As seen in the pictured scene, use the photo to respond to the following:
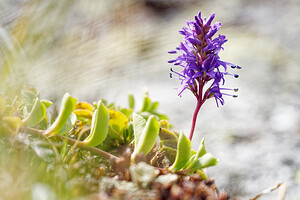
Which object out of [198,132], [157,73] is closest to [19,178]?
[198,132]

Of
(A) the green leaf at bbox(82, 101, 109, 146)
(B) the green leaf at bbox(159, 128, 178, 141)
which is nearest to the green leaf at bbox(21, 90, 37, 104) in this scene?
(A) the green leaf at bbox(82, 101, 109, 146)

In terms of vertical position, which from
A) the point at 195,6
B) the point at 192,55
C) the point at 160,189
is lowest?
the point at 160,189

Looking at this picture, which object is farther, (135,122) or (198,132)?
(198,132)

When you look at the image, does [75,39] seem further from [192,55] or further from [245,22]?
[245,22]

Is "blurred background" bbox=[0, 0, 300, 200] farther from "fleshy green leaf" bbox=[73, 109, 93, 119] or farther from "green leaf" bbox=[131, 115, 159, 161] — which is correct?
"green leaf" bbox=[131, 115, 159, 161]

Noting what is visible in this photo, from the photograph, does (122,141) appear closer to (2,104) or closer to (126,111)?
(126,111)

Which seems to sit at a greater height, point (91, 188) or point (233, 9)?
point (233, 9)
